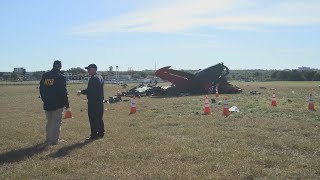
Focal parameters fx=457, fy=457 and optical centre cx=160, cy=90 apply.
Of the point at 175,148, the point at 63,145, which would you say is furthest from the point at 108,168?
the point at 63,145

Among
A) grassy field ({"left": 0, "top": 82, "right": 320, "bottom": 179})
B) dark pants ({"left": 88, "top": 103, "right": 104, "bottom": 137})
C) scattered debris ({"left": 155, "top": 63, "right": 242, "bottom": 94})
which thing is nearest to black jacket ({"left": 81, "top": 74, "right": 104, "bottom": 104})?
dark pants ({"left": 88, "top": 103, "right": 104, "bottom": 137})

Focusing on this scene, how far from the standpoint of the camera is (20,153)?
10.8 m

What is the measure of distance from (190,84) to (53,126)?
26.0 metres

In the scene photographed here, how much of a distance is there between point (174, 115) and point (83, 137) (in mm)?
6249

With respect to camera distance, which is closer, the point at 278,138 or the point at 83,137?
the point at 278,138

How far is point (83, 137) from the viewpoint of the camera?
521 inches

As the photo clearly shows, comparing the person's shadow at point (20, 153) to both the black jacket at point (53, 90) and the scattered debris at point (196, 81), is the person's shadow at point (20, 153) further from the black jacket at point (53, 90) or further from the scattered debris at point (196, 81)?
the scattered debris at point (196, 81)

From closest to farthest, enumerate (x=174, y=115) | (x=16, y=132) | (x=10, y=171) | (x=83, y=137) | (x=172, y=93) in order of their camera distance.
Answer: (x=10, y=171) → (x=83, y=137) → (x=16, y=132) → (x=174, y=115) → (x=172, y=93)

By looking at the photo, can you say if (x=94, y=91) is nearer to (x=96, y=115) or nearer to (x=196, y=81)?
(x=96, y=115)

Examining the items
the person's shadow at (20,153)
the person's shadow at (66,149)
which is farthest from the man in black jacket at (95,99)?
the person's shadow at (20,153)

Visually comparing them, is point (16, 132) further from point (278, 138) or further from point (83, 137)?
point (278, 138)

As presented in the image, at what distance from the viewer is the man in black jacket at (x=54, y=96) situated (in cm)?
1205

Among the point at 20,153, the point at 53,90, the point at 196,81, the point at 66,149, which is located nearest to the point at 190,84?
the point at 196,81

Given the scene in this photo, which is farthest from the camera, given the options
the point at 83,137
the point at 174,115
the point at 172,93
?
the point at 172,93
